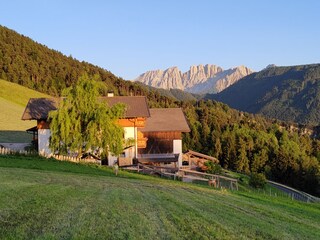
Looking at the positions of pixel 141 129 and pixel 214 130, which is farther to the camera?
pixel 214 130

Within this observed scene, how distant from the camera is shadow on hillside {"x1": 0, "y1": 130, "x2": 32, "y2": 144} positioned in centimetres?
5496

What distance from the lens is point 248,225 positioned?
12.0 metres

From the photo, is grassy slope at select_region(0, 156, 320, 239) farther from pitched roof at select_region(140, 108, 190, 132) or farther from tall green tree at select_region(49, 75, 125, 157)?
pitched roof at select_region(140, 108, 190, 132)

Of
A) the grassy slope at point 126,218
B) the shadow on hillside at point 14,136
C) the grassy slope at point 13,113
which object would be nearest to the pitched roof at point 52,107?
the shadow on hillside at point 14,136

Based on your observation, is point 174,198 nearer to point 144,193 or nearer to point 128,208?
point 144,193

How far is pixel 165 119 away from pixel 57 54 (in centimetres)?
11163

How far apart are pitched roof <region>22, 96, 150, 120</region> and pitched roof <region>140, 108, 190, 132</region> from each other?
13.2 ft

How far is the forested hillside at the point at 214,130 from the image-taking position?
3322 inches

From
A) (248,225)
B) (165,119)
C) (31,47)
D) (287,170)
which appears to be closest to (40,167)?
(248,225)

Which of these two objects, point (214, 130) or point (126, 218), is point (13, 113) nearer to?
point (214, 130)

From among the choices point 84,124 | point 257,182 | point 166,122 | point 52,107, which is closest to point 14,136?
point 52,107

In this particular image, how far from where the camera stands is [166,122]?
54812mm

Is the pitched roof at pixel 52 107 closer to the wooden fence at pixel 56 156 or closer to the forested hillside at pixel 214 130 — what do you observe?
the wooden fence at pixel 56 156

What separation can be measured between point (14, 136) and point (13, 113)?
66.9ft
